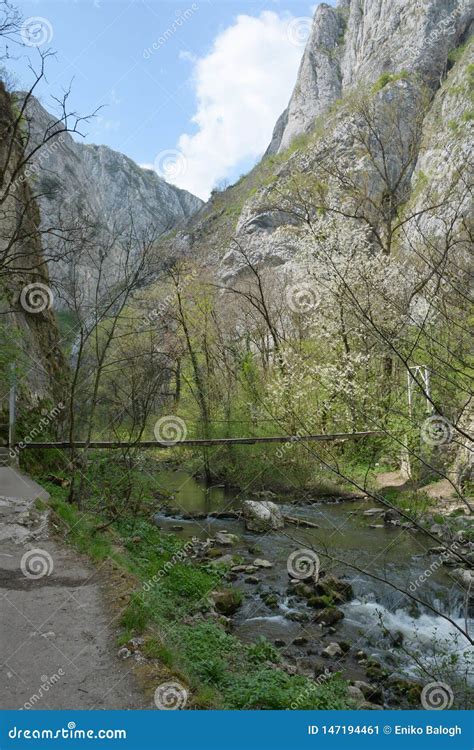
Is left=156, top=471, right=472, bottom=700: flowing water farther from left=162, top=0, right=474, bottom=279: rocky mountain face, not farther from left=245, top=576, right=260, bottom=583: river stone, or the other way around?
left=162, top=0, right=474, bottom=279: rocky mountain face

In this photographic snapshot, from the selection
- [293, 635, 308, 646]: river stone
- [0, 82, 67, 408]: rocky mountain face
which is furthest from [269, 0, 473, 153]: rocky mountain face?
[293, 635, 308, 646]: river stone

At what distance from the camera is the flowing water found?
6.20 meters

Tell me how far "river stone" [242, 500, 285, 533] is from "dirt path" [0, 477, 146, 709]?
579cm

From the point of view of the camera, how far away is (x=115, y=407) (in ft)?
29.6

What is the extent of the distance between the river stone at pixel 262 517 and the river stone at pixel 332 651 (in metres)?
4.74

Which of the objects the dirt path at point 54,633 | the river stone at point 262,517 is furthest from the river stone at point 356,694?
the river stone at point 262,517

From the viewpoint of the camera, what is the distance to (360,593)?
309 inches

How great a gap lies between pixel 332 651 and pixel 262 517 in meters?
5.48

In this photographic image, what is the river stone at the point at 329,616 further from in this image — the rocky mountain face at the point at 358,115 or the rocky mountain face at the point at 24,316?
the rocky mountain face at the point at 358,115

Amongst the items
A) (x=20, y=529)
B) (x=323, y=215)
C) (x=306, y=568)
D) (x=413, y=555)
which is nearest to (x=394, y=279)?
(x=323, y=215)

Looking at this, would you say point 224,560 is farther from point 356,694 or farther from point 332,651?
point 356,694

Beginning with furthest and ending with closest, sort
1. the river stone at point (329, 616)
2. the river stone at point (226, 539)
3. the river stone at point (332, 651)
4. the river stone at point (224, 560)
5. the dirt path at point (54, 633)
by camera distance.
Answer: the river stone at point (226, 539), the river stone at point (224, 560), the river stone at point (329, 616), the river stone at point (332, 651), the dirt path at point (54, 633)

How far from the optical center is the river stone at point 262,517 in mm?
11305

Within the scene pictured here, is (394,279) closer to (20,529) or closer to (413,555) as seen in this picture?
(413,555)
